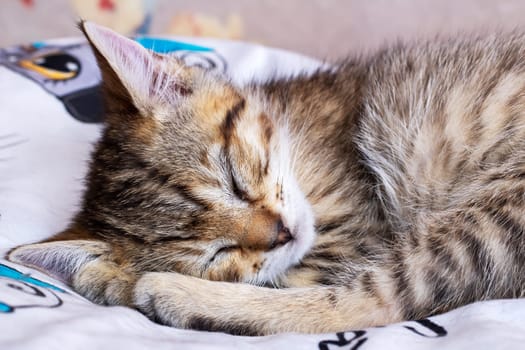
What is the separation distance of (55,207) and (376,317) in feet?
2.82

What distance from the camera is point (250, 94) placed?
4.79 ft

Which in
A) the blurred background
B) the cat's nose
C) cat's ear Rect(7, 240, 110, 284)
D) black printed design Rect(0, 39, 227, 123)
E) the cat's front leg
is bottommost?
the cat's front leg

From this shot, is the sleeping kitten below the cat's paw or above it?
above

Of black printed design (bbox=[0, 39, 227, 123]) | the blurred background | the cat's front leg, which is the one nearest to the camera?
the cat's front leg

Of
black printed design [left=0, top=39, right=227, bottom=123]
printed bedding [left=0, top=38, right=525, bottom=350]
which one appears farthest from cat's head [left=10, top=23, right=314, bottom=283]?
black printed design [left=0, top=39, right=227, bottom=123]

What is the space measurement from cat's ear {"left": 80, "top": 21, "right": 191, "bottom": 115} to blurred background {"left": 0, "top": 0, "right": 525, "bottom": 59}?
1352 mm

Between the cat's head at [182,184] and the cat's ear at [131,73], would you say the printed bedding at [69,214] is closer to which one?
the cat's head at [182,184]

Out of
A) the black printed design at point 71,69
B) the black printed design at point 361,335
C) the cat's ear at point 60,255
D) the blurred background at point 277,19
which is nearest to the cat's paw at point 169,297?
the cat's ear at point 60,255

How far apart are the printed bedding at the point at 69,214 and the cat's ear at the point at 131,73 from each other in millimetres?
376

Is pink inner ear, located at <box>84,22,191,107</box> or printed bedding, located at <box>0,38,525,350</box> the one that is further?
pink inner ear, located at <box>84,22,191,107</box>

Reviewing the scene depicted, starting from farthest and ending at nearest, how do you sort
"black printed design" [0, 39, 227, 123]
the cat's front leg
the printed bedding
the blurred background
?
the blurred background < "black printed design" [0, 39, 227, 123] < the cat's front leg < the printed bedding

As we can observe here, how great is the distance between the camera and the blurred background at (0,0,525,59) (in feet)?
8.47

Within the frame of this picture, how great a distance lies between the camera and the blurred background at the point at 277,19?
2.58 m

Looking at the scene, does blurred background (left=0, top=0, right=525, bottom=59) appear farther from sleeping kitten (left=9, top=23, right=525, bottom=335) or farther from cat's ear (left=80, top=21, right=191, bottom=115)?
cat's ear (left=80, top=21, right=191, bottom=115)
